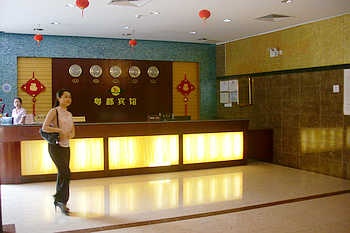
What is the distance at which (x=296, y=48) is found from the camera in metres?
9.37

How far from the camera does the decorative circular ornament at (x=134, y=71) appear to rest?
11414 mm

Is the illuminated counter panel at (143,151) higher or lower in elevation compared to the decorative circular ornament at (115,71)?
lower

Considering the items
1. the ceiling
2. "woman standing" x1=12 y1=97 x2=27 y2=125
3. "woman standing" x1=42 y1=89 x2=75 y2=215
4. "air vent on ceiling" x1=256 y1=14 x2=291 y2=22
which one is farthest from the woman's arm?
"air vent on ceiling" x1=256 y1=14 x2=291 y2=22

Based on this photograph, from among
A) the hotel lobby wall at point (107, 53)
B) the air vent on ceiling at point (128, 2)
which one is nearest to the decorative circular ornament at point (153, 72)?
the hotel lobby wall at point (107, 53)

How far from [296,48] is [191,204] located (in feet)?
15.8

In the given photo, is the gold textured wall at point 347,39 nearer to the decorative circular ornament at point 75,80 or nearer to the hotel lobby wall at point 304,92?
the hotel lobby wall at point 304,92

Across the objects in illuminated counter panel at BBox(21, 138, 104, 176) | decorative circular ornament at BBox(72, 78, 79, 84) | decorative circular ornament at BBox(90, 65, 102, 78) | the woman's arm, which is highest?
decorative circular ornament at BBox(90, 65, 102, 78)

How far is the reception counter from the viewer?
25.7 feet

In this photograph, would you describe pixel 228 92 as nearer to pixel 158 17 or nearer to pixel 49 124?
pixel 158 17

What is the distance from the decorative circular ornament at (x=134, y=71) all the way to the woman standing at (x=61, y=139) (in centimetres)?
565

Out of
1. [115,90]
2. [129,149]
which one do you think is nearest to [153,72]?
[115,90]

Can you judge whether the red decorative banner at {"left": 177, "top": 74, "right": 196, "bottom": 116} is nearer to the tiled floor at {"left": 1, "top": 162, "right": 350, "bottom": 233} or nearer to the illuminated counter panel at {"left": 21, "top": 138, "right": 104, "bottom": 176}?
the tiled floor at {"left": 1, "top": 162, "right": 350, "bottom": 233}

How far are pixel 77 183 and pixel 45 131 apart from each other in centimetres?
→ 243

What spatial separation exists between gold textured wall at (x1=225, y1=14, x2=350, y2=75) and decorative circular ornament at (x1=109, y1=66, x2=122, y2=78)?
9.89ft
